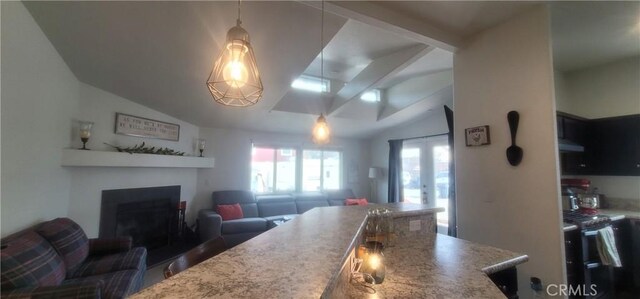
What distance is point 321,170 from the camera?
6168mm

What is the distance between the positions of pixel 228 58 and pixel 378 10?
4.32 feet

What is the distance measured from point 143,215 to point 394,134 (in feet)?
17.0

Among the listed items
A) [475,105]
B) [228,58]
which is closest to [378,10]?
[475,105]

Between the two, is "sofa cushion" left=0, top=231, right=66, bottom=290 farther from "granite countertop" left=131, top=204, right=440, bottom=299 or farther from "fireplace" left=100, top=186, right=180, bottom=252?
"granite countertop" left=131, top=204, right=440, bottom=299

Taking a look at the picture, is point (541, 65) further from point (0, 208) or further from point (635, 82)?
point (0, 208)

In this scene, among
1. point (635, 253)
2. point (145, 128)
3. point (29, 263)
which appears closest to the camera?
point (29, 263)

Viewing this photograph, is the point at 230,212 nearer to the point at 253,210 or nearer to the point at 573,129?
the point at 253,210

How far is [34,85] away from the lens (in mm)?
2002

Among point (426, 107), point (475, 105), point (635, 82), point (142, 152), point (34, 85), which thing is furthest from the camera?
point (426, 107)


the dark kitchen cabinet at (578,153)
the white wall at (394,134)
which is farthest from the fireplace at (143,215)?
the dark kitchen cabinet at (578,153)

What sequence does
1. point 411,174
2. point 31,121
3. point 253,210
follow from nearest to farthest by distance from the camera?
point 31,121, point 253,210, point 411,174

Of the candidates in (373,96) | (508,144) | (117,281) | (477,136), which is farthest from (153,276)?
(373,96)

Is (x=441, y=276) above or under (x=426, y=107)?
under

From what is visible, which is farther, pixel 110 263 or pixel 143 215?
pixel 143 215
